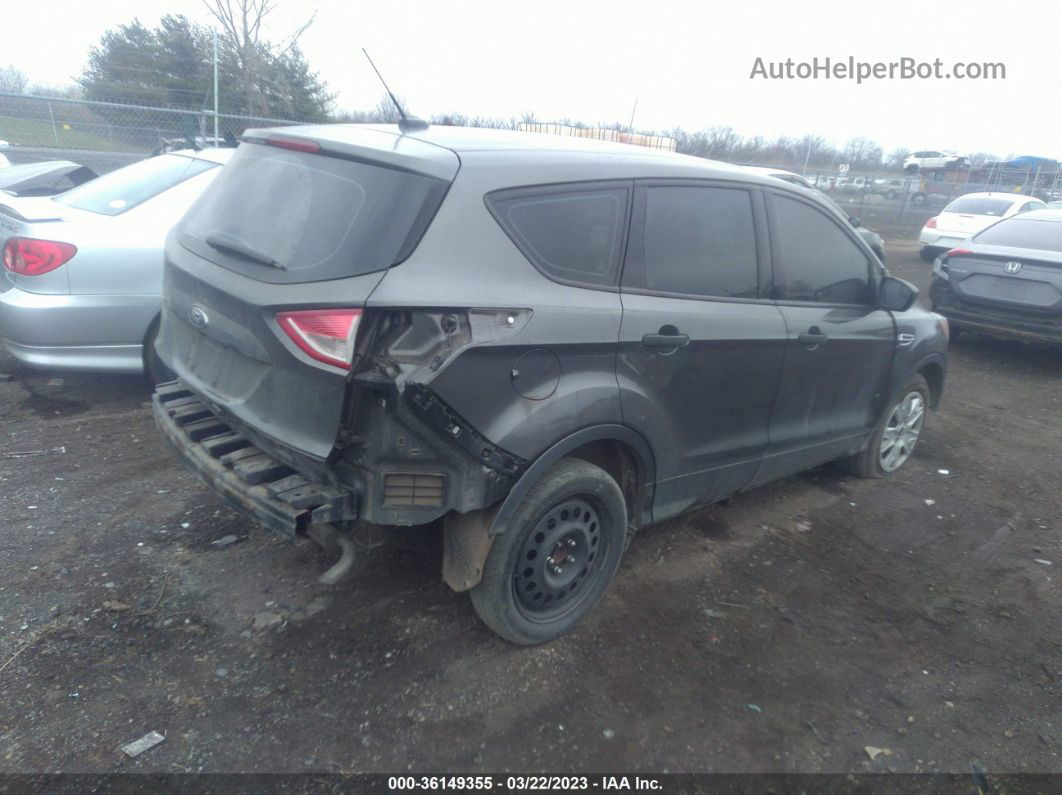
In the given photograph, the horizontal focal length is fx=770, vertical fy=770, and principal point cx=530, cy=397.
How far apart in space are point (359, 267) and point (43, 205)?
12.6 ft

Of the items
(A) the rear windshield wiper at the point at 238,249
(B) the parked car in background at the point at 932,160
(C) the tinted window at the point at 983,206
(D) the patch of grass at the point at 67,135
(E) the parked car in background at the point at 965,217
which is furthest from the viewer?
(B) the parked car in background at the point at 932,160

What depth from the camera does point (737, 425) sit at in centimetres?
381

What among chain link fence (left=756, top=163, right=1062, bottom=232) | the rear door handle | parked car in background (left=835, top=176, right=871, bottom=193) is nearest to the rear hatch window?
the rear door handle

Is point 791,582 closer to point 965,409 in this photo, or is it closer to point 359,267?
point 359,267

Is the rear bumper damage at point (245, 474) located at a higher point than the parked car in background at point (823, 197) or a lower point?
lower

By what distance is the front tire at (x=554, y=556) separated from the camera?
9.82ft

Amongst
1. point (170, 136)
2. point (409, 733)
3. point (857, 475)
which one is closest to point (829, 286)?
point (857, 475)

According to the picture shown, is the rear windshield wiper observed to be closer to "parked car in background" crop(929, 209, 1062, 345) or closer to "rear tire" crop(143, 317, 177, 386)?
"rear tire" crop(143, 317, 177, 386)

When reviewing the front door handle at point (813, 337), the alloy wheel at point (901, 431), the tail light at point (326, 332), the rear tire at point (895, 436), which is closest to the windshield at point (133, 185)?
the tail light at point (326, 332)

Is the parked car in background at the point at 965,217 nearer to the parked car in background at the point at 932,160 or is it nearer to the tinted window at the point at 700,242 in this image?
the tinted window at the point at 700,242

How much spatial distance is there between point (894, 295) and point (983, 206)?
15.4 meters

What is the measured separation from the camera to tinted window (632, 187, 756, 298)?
3344mm

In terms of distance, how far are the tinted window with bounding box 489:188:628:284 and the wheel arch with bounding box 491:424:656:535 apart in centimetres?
63

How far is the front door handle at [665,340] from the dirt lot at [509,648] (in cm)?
124
